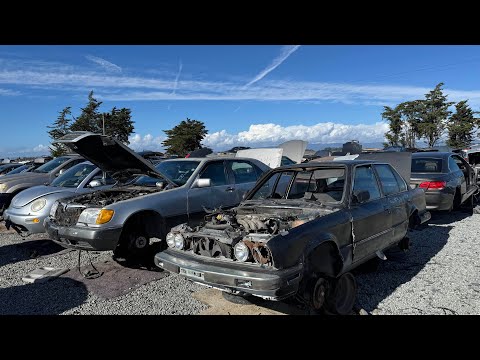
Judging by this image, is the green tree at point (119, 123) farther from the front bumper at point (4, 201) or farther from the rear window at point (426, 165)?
the rear window at point (426, 165)

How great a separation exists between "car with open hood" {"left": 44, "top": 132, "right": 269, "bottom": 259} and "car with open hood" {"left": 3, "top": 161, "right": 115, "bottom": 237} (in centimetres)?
88

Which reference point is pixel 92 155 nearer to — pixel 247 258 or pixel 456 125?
pixel 247 258

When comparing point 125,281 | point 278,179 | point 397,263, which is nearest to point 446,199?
point 397,263

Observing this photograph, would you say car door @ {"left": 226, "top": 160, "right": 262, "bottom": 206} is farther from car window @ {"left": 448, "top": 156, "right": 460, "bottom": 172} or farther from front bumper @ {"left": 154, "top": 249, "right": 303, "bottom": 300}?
car window @ {"left": 448, "top": 156, "right": 460, "bottom": 172}

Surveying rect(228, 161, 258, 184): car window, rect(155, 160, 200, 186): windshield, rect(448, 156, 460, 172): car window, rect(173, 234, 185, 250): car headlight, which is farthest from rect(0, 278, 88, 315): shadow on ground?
rect(448, 156, 460, 172): car window

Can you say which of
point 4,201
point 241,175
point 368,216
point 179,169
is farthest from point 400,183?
point 4,201

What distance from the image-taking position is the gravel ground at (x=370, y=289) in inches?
142

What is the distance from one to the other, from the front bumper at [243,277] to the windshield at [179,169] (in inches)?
96.7

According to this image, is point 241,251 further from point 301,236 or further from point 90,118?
point 90,118

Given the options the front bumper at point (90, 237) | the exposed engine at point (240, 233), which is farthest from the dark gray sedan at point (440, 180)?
the front bumper at point (90, 237)

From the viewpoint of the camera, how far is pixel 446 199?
6.96 metres

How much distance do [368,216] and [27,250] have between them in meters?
6.02

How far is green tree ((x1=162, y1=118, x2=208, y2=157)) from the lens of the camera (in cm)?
3484

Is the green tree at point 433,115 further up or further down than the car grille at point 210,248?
further up
